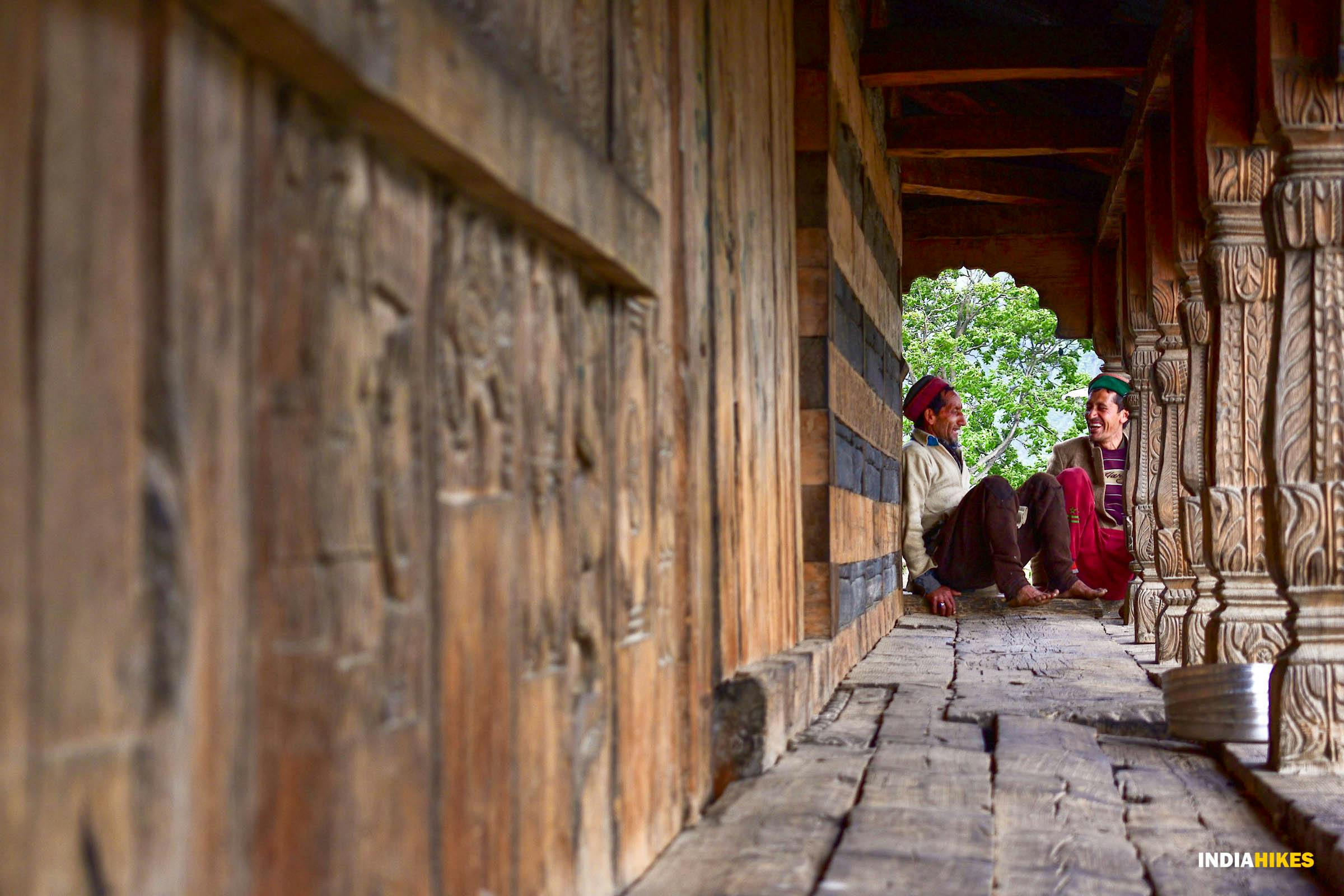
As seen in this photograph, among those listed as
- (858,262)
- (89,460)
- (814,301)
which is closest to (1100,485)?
(858,262)

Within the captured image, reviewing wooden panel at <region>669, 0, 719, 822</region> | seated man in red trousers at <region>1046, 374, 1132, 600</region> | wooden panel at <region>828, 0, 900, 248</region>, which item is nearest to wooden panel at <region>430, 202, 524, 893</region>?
wooden panel at <region>669, 0, 719, 822</region>

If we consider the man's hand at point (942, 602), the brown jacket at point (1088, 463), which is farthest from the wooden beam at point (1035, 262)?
the man's hand at point (942, 602)

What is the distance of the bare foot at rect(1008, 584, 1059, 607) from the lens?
807cm

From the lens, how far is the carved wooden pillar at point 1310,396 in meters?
3.08

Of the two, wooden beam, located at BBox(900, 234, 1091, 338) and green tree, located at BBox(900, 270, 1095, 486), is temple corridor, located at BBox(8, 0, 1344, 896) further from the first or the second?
green tree, located at BBox(900, 270, 1095, 486)

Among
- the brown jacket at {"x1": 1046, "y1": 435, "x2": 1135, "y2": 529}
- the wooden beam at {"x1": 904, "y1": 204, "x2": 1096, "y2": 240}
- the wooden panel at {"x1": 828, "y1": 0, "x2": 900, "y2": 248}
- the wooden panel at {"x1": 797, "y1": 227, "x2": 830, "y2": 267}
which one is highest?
the wooden beam at {"x1": 904, "y1": 204, "x2": 1096, "y2": 240}

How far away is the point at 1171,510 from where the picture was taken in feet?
20.5

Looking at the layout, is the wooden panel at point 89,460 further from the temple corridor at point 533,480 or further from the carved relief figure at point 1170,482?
the carved relief figure at point 1170,482

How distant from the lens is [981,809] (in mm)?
2576

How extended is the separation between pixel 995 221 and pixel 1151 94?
12.4 ft

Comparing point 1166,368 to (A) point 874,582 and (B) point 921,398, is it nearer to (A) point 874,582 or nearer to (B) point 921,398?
(A) point 874,582

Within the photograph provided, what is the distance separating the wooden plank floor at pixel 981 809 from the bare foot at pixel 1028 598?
3496 millimetres

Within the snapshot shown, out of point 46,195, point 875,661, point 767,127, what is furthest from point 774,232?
point 46,195

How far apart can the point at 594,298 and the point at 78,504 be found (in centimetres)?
116
